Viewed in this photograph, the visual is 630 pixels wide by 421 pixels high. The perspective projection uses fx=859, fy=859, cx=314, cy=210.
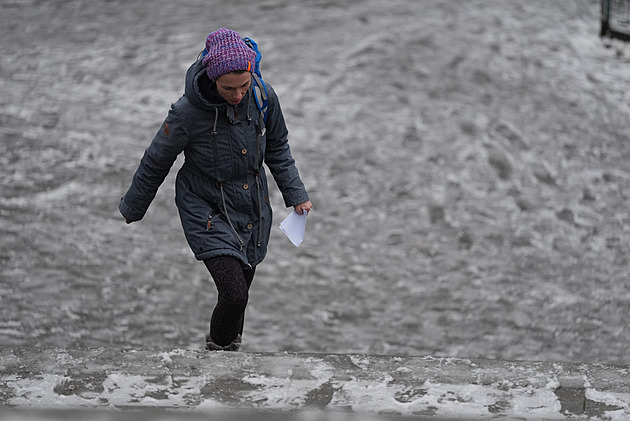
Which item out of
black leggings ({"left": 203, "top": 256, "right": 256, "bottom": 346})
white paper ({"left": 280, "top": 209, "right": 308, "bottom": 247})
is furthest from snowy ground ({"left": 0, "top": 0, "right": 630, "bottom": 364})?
white paper ({"left": 280, "top": 209, "right": 308, "bottom": 247})

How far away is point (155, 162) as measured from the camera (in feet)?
11.1

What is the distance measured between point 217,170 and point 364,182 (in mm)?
3229

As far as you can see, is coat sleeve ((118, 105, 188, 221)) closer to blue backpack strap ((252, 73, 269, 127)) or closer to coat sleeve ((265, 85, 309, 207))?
blue backpack strap ((252, 73, 269, 127))

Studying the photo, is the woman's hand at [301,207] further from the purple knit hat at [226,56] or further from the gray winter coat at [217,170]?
the purple knit hat at [226,56]

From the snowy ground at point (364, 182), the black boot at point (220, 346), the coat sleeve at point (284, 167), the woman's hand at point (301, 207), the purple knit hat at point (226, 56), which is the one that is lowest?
the snowy ground at point (364, 182)

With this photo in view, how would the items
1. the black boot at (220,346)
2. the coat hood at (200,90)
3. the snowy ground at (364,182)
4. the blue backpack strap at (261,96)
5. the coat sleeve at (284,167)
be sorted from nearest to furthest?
the coat hood at (200,90) < the blue backpack strap at (261,96) < the coat sleeve at (284,167) < the black boot at (220,346) < the snowy ground at (364,182)

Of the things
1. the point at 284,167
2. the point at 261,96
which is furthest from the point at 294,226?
the point at 261,96

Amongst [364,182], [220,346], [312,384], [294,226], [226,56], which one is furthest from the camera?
[364,182]

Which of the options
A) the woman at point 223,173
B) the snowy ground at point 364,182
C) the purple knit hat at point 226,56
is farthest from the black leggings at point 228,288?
the snowy ground at point 364,182

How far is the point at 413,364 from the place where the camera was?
338cm

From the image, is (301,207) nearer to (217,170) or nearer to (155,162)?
(217,170)

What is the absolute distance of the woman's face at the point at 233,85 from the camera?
10.2 ft

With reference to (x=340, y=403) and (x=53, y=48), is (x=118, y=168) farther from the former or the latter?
(x=340, y=403)

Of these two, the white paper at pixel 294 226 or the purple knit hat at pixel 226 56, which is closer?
the purple knit hat at pixel 226 56
